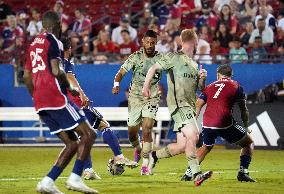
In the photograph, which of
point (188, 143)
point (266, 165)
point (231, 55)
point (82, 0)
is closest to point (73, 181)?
point (188, 143)

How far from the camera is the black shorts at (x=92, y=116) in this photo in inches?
593

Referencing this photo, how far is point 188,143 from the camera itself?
13.2 meters

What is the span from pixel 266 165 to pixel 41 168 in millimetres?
4571

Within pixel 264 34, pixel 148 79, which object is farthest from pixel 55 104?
pixel 264 34

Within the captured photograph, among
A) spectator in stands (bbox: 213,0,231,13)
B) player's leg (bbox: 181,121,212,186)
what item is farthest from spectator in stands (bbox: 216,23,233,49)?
player's leg (bbox: 181,121,212,186)

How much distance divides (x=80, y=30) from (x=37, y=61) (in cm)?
1656

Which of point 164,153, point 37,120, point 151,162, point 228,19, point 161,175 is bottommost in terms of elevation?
point 37,120

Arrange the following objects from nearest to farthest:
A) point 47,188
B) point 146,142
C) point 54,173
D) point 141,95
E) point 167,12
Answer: point 47,188 < point 54,173 < point 146,142 < point 141,95 < point 167,12

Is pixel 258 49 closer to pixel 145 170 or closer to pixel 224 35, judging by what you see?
pixel 224 35

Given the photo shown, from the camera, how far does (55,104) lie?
37.5 ft

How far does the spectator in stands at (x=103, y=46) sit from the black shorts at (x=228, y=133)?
452 inches

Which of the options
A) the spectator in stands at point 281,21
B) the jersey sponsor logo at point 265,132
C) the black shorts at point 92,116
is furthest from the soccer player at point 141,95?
the spectator in stands at point 281,21

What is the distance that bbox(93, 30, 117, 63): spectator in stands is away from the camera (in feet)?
84.9

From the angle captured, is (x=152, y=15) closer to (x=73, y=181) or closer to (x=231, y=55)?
(x=231, y=55)
